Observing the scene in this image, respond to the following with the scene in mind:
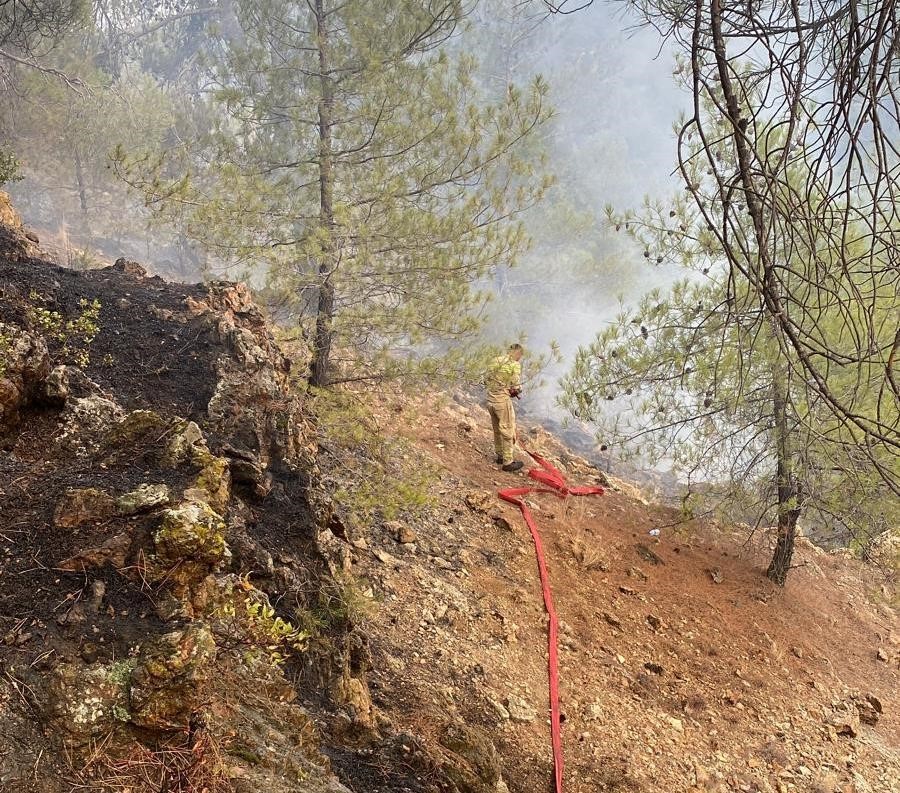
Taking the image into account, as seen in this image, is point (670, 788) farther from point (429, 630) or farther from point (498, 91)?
point (498, 91)

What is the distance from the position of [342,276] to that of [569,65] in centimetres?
3863

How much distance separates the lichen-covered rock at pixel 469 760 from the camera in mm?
2838

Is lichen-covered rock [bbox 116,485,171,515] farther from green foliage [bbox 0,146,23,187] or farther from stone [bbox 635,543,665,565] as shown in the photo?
stone [bbox 635,543,665,565]

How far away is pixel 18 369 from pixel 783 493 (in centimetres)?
649

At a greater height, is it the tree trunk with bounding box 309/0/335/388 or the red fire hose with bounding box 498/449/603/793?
the tree trunk with bounding box 309/0/335/388

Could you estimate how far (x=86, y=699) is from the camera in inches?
69.7

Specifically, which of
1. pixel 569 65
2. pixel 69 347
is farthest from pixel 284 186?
pixel 569 65

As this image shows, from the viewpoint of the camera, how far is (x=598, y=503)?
7957 millimetres

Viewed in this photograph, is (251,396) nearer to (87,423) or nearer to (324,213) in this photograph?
(87,423)

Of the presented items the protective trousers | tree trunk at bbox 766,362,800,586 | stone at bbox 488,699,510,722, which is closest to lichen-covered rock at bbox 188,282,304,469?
stone at bbox 488,699,510,722

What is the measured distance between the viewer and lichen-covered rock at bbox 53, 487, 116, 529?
87.2 inches

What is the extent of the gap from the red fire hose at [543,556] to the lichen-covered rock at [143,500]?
2.64 metres

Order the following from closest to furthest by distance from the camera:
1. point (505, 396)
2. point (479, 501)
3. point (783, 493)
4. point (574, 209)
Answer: point (783, 493)
point (479, 501)
point (505, 396)
point (574, 209)

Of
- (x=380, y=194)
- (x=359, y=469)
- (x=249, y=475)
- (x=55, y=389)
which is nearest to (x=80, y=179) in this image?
(x=380, y=194)
